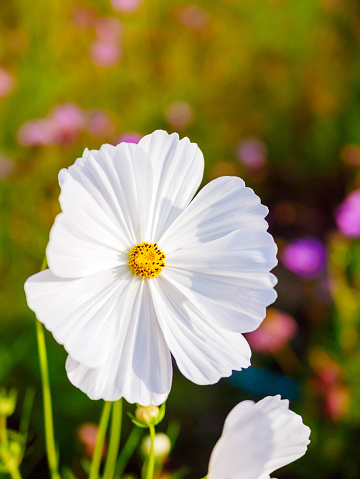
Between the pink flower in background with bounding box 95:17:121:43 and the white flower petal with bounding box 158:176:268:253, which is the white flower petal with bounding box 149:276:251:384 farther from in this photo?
the pink flower in background with bounding box 95:17:121:43

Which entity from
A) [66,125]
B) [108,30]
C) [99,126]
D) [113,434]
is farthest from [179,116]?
[113,434]

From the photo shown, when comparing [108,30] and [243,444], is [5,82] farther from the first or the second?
[243,444]

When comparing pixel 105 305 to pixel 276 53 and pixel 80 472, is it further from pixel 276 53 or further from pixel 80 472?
pixel 276 53

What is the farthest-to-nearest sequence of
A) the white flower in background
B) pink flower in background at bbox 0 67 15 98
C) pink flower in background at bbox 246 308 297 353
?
1. pink flower in background at bbox 0 67 15 98
2. pink flower in background at bbox 246 308 297 353
3. the white flower in background

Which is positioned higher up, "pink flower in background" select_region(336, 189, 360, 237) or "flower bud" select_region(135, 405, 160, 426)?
"pink flower in background" select_region(336, 189, 360, 237)

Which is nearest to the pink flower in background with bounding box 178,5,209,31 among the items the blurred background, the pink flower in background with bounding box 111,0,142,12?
the blurred background

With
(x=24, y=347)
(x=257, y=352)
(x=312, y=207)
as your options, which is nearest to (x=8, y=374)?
(x=24, y=347)

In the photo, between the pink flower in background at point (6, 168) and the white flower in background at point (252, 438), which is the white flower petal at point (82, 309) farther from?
the pink flower in background at point (6, 168)

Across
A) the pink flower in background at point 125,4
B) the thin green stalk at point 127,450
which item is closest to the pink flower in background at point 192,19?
the pink flower in background at point 125,4
